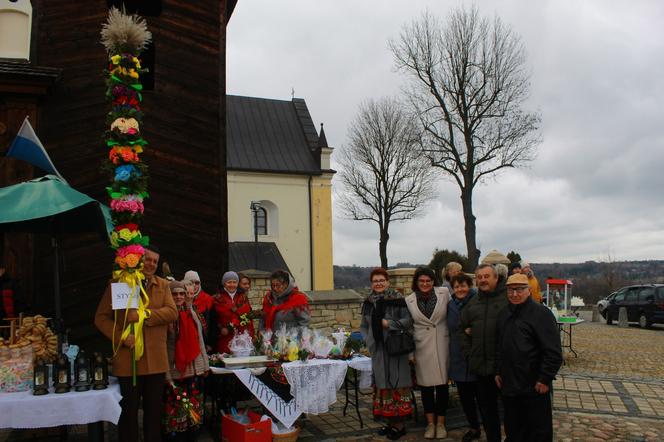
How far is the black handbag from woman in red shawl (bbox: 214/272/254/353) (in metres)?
1.96

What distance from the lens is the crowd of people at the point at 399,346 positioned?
507cm

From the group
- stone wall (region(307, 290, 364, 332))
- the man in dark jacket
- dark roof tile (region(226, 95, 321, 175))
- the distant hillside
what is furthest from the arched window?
the man in dark jacket

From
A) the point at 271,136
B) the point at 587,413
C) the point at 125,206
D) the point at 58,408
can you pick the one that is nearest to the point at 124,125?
the point at 125,206

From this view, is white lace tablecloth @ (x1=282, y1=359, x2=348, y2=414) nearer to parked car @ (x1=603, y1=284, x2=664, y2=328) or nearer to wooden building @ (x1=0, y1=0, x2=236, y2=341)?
wooden building @ (x1=0, y1=0, x2=236, y2=341)

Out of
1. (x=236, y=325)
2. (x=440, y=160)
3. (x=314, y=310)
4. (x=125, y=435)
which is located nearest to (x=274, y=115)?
(x=440, y=160)

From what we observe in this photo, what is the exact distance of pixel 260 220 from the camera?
94.6 ft

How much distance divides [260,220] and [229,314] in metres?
21.7

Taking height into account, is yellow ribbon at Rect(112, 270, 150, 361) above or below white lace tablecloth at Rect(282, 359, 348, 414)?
above

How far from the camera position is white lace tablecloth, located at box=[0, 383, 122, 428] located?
464 centimetres

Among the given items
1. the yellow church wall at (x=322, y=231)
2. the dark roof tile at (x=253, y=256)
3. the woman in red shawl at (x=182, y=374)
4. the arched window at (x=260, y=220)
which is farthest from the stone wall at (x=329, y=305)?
the arched window at (x=260, y=220)

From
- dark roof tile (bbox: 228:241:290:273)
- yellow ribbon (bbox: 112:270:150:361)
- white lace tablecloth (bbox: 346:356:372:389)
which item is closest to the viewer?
yellow ribbon (bbox: 112:270:150:361)

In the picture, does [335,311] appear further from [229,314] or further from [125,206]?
[125,206]

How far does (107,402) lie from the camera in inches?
192

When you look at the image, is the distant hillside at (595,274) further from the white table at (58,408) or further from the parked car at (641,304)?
the white table at (58,408)
